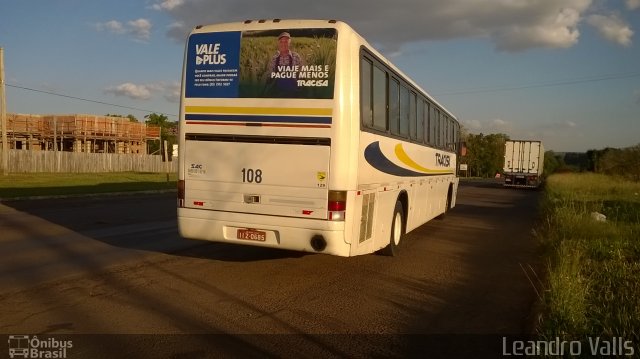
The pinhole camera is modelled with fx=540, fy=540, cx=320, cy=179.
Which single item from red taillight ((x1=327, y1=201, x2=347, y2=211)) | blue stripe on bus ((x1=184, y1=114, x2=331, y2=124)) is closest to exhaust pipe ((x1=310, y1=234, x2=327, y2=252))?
red taillight ((x1=327, y1=201, x2=347, y2=211))

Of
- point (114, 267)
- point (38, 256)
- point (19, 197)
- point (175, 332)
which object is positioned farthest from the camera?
point (19, 197)

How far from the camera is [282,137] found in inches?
282

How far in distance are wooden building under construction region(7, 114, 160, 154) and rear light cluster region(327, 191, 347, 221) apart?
45.2 m

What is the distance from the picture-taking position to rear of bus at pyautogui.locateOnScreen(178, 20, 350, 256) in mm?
6992

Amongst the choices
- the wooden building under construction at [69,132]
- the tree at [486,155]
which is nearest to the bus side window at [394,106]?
the wooden building under construction at [69,132]

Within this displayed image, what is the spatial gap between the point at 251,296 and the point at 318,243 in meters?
1.10

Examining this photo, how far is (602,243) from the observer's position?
32.1 ft

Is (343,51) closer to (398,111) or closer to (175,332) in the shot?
(398,111)

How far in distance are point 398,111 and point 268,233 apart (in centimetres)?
363

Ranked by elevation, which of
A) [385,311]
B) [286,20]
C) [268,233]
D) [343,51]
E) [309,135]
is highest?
[286,20]

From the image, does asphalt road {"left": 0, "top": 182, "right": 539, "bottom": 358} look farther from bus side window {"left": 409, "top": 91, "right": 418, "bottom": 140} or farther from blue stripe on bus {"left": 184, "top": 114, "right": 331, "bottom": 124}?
bus side window {"left": 409, "top": 91, "right": 418, "bottom": 140}

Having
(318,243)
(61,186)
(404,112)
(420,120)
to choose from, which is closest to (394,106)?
(404,112)

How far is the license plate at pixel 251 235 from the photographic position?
734 cm

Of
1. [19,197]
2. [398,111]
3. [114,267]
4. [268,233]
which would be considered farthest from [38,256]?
[19,197]
